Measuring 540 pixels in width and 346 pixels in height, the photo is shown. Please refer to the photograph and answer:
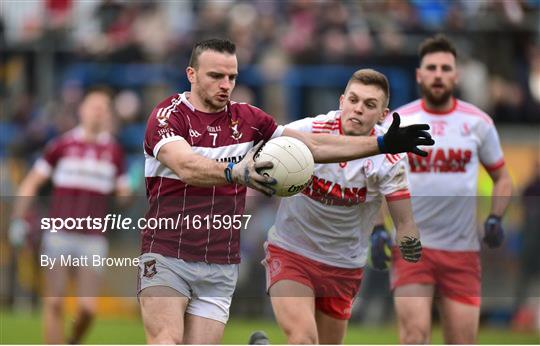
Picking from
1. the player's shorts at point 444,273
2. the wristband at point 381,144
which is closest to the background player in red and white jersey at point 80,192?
the player's shorts at point 444,273

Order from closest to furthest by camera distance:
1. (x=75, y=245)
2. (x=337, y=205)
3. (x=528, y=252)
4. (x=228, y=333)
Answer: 1. (x=337, y=205)
2. (x=75, y=245)
3. (x=228, y=333)
4. (x=528, y=252)

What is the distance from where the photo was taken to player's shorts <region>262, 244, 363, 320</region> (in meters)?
8.84

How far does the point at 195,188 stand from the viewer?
7887 mm

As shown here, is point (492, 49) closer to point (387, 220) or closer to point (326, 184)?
point (387, 220)

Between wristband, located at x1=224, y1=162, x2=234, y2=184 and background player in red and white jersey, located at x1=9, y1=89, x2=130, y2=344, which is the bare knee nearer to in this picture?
wristband, located at x1=224, y1=162, x2=234, y2=184

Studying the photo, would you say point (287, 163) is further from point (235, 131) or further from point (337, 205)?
point (337, 205)

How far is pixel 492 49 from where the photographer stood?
1870 centimetres

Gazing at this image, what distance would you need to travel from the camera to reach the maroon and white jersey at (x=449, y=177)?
10062 millimetres

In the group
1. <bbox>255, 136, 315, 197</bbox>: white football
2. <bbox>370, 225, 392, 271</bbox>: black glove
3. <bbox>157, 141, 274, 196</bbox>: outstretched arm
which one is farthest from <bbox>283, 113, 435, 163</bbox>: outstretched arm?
<bbox>370, 225, 392, 271</bbox>: black glove

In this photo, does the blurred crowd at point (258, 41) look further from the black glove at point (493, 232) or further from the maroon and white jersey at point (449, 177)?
the black glove at point (493, 232)

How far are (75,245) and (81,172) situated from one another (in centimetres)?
81

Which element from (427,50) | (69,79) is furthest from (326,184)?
(69,79)

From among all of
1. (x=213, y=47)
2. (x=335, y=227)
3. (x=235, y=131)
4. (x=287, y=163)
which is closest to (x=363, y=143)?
(x=287, y=163)

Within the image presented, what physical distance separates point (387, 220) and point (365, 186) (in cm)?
172
